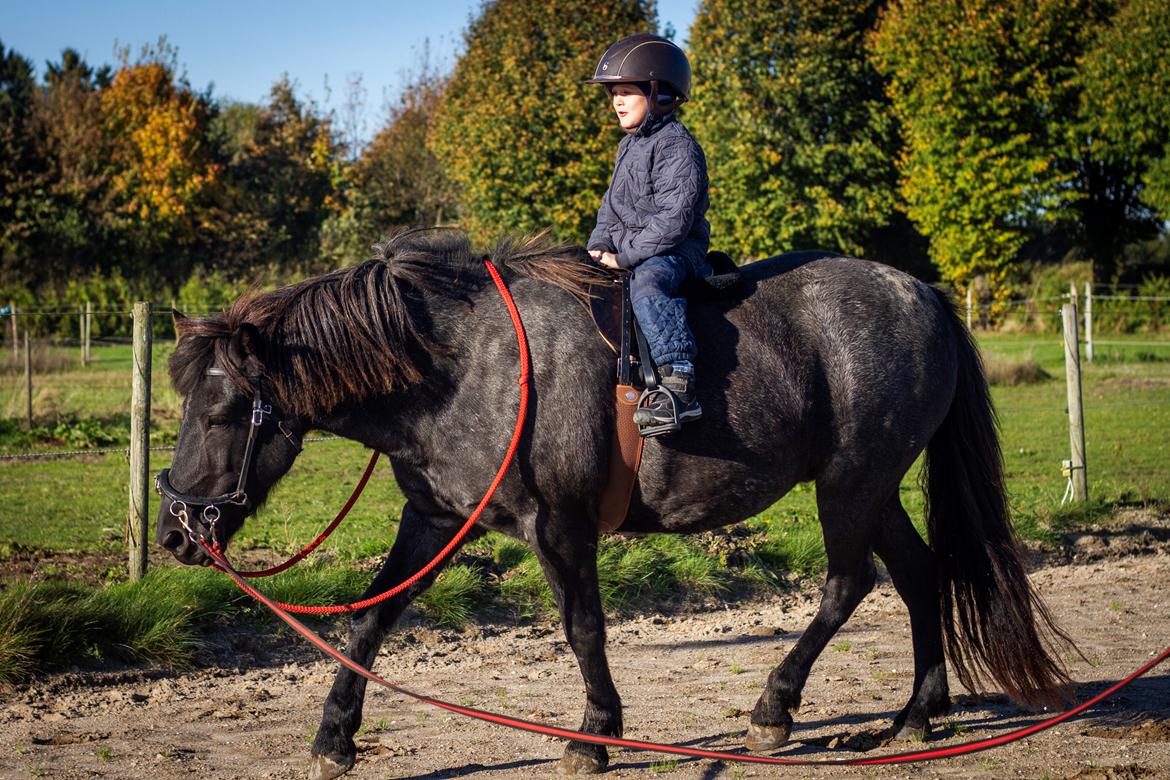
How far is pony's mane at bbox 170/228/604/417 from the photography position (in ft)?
13.3

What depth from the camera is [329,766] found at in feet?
14.1

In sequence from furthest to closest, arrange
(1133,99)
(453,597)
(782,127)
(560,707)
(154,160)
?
(154,160), (782,127), (1133,99), (453,597), (560,707)

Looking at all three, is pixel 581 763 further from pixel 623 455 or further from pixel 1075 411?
pixel 1075 411

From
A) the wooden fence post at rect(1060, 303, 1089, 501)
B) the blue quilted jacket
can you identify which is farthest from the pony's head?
the wooden fence post at rect(1060, 303, 1089, 501)

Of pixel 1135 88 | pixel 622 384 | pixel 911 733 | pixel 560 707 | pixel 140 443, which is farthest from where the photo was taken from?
pixel 1135 88

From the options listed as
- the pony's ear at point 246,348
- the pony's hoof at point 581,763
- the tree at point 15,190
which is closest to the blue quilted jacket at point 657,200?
the pony's ear at point 246,348

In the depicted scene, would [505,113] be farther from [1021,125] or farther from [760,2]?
[1021,125]

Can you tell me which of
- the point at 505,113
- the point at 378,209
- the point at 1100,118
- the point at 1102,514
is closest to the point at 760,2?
the point at 505,113

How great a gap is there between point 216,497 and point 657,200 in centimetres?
216

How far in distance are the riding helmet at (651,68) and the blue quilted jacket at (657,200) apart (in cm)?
11

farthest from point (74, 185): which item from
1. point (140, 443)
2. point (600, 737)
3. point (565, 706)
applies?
point (600, 737)

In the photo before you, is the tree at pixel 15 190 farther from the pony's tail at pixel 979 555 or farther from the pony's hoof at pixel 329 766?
the pony's tail at pixel 979 555

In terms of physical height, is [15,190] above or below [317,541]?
above

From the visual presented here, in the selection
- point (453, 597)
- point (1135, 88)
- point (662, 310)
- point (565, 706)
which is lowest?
point (565, 706)
